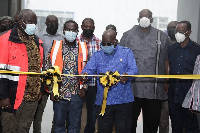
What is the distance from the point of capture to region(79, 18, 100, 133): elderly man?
16.6 feet

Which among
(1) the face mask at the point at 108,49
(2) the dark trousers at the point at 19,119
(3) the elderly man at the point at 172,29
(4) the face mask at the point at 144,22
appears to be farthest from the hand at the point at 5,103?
(3) the elderly man at the point at 172,29

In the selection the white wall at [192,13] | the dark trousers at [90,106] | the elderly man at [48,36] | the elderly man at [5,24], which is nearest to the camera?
the dark trousers at [90,106]

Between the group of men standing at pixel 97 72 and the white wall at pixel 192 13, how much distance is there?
14.3 feet

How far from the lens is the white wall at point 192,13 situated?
354 inches

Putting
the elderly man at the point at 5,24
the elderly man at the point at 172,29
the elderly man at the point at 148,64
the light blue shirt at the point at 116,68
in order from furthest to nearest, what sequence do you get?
the elderly man at the point at 172,29, the elderly man at the point at 5,24, the elderly man at the point at 148,64, the light blue shirt at the point at 116,68

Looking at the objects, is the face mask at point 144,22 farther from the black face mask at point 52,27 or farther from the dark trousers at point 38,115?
the dark trousers at point 38,115

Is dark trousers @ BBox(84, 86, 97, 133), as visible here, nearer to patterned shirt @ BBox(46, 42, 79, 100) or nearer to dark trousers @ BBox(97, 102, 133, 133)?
patterned shirt @ BBox(46, 42, 79, 100)

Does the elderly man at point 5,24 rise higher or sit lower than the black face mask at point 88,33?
higher

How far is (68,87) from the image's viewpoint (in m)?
4.27

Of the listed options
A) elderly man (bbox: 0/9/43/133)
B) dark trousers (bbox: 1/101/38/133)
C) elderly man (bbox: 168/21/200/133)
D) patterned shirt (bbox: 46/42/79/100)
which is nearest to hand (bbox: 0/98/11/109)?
elderly man (bbox: 0/9/43/133)

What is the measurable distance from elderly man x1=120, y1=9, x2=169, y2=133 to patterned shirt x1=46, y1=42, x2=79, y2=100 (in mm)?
998

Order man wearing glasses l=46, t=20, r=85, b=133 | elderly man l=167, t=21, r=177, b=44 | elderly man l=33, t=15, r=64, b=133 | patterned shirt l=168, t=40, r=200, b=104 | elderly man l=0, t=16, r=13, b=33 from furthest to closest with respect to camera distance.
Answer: elderly man l=167, t=21, r=177, b=44 → elderly man l=0, t=16, r=13, b=33 → elderly man l=33, t=15, r=64, b=133 → patterned shirt l=168, t=40, r=200, b=104 → man wearing glasses l=46, t=20, r=85, b=133

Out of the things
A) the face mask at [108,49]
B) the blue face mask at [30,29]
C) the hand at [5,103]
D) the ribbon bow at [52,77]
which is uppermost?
the blue face mask at [30,29]

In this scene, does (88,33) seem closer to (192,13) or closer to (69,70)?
(69,70)
